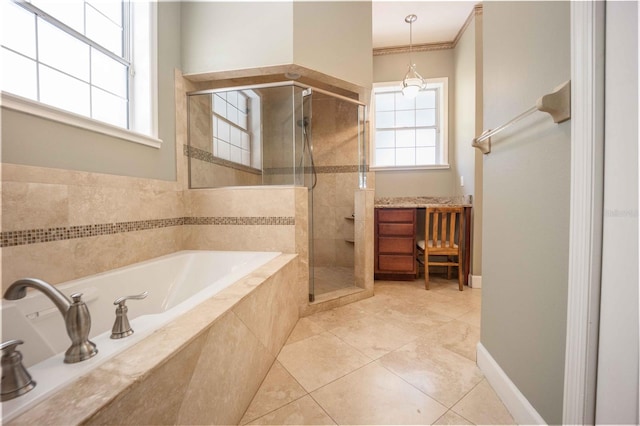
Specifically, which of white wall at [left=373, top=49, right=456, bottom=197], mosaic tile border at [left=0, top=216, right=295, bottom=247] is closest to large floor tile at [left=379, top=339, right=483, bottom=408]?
mosaic tile border at [left=0, top=216, right=295, bottom=247]

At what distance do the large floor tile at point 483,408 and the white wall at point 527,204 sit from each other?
0.47 ft

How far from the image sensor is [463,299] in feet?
7.68

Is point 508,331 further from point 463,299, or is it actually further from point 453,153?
point 453,153

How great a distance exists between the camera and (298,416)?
1.03 metres

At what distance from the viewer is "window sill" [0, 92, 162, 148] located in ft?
3.62

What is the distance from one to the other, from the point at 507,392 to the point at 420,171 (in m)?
2.67

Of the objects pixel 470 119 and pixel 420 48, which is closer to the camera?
pixel 470 119

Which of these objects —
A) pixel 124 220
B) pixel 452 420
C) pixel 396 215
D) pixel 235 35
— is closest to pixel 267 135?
pixel 235 35

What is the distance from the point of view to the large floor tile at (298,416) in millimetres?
1003

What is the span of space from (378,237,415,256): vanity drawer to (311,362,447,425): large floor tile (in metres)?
1.57

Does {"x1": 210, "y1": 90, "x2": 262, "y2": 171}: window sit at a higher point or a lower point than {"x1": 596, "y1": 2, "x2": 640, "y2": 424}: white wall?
higher

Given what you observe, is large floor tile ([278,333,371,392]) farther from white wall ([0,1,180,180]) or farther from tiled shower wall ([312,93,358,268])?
tiled shower wall ([312,93,358,268])

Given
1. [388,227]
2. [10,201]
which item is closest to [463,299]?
[388,227]

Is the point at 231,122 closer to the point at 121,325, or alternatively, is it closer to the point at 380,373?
the point at 121,325
